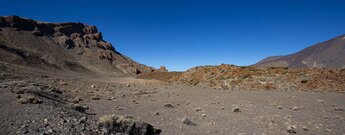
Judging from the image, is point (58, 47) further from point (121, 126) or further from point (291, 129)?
point (291, 129)

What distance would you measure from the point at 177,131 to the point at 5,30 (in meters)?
113

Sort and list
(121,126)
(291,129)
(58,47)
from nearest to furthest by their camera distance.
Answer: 1. (121,126)
2. (291,129)
3. (58,47)

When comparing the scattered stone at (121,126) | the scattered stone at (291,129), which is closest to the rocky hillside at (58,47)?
the scattered stone at (121,126)

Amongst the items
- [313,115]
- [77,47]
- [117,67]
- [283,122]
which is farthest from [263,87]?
[77,47]

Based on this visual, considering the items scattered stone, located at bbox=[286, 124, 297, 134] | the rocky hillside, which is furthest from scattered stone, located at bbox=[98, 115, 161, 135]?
the rocky hillside

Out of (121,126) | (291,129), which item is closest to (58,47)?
(121,126)

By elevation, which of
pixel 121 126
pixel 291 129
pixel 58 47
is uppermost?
pixel 58 47

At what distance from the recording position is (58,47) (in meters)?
112

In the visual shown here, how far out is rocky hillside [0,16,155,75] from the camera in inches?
3211

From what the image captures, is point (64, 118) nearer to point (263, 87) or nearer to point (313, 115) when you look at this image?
point (313, 115)

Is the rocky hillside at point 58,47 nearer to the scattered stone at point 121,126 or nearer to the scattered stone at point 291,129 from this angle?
the scattered stone at point 121,126

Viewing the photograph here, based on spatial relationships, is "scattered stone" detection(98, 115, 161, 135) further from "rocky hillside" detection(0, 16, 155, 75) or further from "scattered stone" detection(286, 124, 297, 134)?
"rocky hillside" detection(0, 16, 155, 75)

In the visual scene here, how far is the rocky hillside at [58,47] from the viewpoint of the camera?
8156 cm

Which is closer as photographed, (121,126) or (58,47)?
(121,126)
